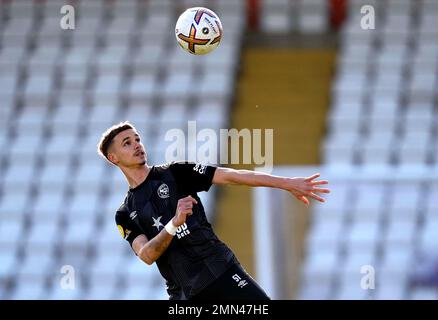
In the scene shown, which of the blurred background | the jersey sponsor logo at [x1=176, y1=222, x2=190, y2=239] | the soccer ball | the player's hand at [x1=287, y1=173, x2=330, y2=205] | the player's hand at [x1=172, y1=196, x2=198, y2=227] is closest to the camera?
the player's hand at [x1=172, y1=196, x2=198, y2=227]

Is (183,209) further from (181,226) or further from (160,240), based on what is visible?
(181,226)

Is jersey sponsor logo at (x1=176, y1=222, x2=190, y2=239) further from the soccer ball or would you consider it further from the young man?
the soccer ball

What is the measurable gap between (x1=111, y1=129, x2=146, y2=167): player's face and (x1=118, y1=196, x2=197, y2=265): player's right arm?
47 centimetres

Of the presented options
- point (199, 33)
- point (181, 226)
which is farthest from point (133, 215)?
point (199, 33)

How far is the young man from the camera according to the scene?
22.2 feet

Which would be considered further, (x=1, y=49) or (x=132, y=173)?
(x=1, y=49)

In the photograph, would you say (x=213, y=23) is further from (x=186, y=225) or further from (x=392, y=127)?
(x=392, y=127)

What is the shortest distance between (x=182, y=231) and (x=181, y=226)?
0.12 feet

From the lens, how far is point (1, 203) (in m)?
13.4

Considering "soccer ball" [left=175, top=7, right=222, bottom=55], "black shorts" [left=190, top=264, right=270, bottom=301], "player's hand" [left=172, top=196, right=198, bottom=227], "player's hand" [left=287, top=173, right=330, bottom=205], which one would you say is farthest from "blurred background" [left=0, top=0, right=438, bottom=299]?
"player's hand" [left=172, top=196, right=198, bottom=227]

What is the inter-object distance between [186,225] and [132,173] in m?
0.50

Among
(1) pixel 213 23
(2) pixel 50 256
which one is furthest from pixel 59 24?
(1) pixel 213 23

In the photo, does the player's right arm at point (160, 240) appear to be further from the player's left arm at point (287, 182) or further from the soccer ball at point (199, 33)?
the soccer ball at point (199, 33)

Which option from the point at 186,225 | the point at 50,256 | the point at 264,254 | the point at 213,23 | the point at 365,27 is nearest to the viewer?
the point at 186,225
